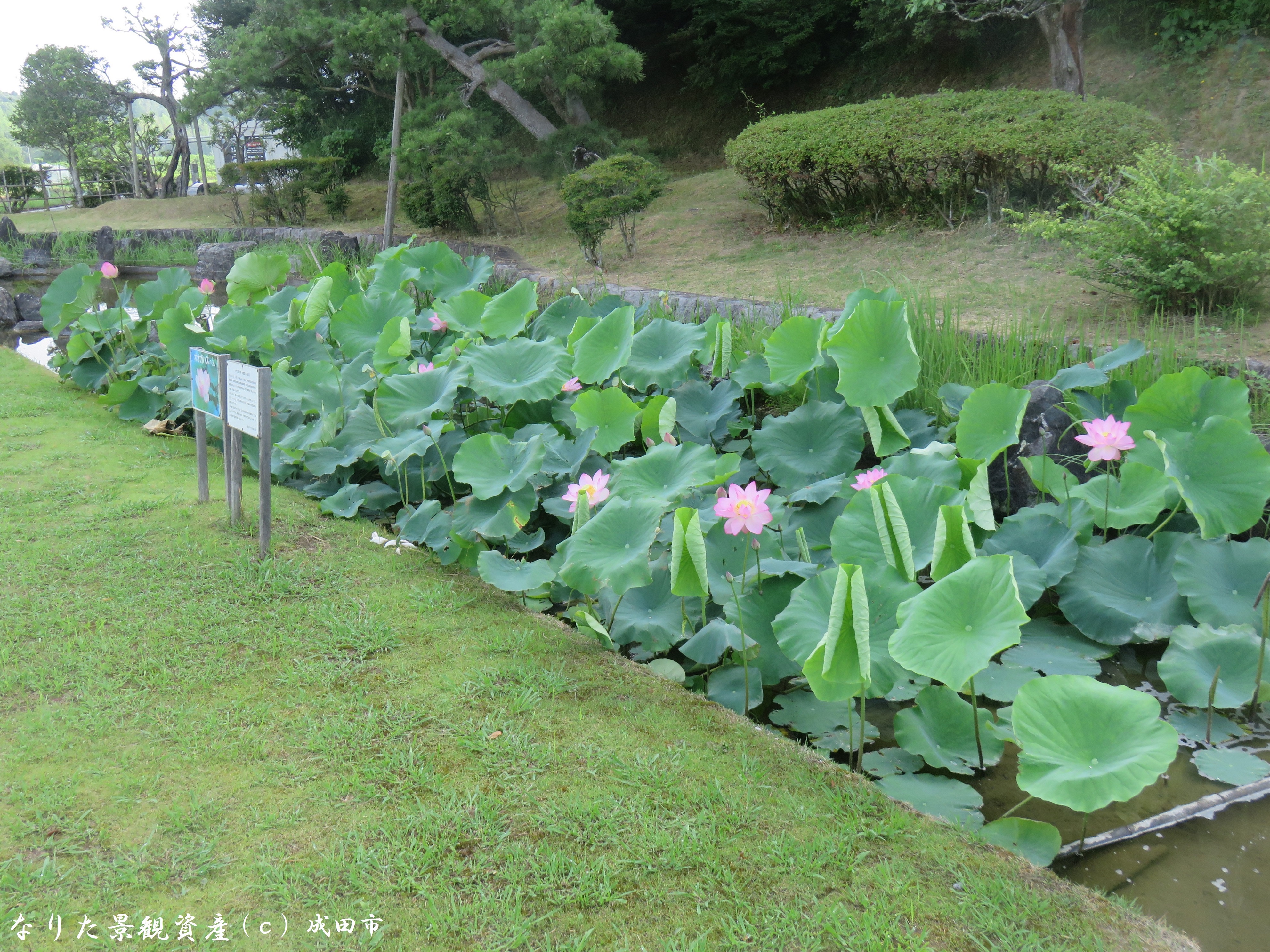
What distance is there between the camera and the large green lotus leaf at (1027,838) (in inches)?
60.2

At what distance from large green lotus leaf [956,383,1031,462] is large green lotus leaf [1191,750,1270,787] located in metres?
0.86

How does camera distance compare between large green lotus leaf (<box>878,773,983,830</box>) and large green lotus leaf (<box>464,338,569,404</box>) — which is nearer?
large green lotus leaf (<box>878,773,983,830</box>)

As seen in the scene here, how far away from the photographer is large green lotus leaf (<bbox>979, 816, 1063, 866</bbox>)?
1.53 metres

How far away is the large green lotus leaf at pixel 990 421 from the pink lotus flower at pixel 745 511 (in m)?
0.81

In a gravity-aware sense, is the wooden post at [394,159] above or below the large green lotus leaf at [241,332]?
above

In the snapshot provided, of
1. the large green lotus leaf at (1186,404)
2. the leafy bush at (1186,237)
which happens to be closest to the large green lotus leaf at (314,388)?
the large green lotus leaf at (1186,404)

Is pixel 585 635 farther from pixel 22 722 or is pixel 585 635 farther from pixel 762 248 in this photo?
pixel 762 248

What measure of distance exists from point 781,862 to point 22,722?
1572 mm

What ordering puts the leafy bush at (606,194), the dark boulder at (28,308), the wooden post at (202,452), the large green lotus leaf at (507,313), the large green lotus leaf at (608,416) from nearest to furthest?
1. the large green lotus leaf at (608,416)
2. the wooden post at (202,452)
3. the large green lotus leaf at (507,313)
4. the leafy bush at (606,194)
5. the dark boulder at (28,308)

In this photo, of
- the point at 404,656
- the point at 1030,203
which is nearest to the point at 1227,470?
the point at 404,656

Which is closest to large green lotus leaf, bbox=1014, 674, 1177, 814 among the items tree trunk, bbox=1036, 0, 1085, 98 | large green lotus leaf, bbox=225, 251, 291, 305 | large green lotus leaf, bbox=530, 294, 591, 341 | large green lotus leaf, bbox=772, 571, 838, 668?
large green lotus leaf, bbox=772, 571, 838, 668

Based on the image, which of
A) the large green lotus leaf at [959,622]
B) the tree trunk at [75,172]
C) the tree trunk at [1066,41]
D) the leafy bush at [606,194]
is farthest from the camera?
the tree trunk at [75,172]

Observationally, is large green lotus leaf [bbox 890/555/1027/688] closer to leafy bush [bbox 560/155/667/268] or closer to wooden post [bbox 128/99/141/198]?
leafy bush [bbox 560/155/667/268]

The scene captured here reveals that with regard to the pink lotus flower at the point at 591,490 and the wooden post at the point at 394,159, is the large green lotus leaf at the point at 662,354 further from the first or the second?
the wooden post at the point at 394,159
